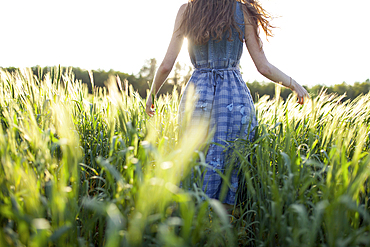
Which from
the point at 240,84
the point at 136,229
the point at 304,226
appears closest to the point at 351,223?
the point at 304,226

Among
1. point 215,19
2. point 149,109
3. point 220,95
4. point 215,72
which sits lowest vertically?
point 149,109

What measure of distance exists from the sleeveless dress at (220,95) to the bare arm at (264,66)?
63 millimetres

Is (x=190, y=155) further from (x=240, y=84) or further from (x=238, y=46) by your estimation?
(x=238, y=46)

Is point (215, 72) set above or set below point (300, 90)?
A: above

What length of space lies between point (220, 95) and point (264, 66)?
0.34 metres

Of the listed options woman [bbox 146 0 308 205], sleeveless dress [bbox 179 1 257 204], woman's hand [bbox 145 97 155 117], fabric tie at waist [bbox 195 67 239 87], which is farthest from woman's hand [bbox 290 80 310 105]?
woman's hand [bbox 145 97 155 117]

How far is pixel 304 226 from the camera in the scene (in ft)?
2.31

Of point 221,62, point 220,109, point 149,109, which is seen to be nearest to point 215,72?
point 221,62

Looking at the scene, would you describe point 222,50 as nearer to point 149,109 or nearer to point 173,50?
point 173,50

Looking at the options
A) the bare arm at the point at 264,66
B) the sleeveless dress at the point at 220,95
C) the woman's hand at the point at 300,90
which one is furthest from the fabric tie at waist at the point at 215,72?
the woman's hand at the point at 300,90

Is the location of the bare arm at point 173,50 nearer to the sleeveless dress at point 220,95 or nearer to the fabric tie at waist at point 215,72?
the sleeveless dress at point 220,95

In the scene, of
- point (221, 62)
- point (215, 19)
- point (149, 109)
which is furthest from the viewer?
point (149, 109)

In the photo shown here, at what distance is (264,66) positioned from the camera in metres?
1.53

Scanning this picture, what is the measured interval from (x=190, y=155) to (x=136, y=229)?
14.7 inches
